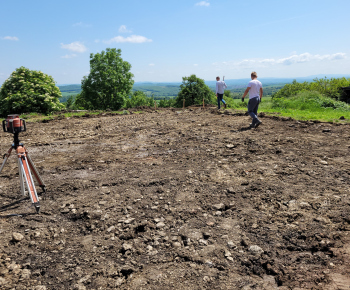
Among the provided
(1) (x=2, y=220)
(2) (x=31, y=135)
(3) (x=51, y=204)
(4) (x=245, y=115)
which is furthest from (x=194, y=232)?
(4) (x=245, y=115)

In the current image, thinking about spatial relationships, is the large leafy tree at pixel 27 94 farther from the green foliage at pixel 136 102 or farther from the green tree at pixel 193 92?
the green foliage at pixel 136 102

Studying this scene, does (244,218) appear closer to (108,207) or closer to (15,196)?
(108,207)

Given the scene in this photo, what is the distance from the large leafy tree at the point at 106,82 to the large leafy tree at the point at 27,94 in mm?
21041

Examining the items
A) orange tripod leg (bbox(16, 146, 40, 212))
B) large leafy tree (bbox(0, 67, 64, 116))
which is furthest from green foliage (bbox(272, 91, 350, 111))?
orange tripod leg (bbox(16, 146, 40, 212))

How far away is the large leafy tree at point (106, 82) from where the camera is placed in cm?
3822

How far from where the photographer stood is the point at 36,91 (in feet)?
54.3

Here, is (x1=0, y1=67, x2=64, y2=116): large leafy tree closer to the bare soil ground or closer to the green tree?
the bare soil ground

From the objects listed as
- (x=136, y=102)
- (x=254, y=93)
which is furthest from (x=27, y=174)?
(x=136, y=102)

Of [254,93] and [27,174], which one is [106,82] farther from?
[27,174]

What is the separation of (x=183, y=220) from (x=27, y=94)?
16012 mm

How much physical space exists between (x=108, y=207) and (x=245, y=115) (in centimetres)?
1070

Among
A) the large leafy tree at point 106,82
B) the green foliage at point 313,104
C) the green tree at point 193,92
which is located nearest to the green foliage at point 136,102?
the large leafy tree at point 106,82

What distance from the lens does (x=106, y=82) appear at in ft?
125

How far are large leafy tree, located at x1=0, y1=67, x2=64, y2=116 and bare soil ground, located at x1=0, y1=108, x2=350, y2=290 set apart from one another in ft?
32.2
